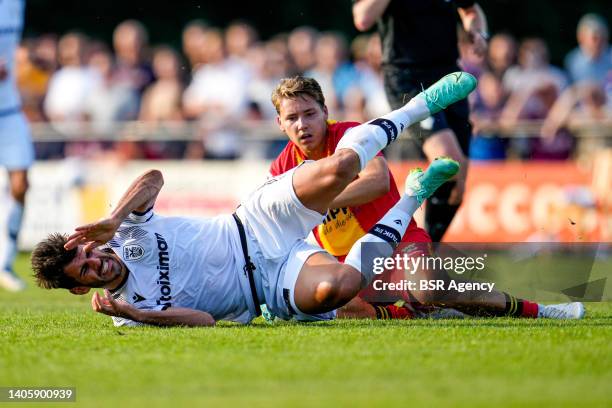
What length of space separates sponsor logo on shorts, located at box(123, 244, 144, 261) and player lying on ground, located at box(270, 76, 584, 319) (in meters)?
1.37

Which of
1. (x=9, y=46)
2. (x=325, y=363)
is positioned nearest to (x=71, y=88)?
(x=9, y=46)

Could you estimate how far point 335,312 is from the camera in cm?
863

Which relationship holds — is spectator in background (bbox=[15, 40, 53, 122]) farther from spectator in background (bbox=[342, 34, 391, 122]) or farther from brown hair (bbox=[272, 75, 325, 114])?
brown hair (bbox=[272, 75, 325, 114])

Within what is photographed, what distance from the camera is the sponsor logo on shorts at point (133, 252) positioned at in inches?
301

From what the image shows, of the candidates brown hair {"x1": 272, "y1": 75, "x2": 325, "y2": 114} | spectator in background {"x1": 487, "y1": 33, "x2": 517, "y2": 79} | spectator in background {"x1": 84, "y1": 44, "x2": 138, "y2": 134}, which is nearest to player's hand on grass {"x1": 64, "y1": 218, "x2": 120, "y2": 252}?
brown hair {"x1": 272, "y1": 75, "x2": 325, "y2": 114}

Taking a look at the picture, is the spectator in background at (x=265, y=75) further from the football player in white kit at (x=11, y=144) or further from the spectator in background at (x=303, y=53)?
the football player in white kit at (x=11, y=144)

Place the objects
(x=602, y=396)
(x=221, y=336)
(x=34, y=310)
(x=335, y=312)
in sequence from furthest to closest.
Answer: (x=34, y=310) < (x=335, y=312) < (x=221, y=336) < (x=602, y=396)

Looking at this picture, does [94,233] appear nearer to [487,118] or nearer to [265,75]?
[487,118]

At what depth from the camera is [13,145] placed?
1292cm

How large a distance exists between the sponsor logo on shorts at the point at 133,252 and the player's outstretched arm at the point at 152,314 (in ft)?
0.90

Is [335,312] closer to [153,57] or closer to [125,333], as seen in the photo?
[125,333]

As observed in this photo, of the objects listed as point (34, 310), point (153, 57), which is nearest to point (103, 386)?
point (34, 310)

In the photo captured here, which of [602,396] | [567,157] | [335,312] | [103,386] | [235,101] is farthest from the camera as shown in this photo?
[235,101]

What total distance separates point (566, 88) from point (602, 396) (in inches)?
489
